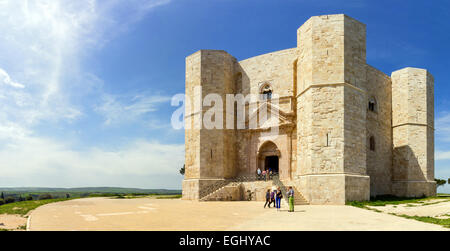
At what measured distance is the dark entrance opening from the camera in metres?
25.0

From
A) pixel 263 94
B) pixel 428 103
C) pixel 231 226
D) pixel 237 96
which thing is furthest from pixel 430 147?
pixel 231 226

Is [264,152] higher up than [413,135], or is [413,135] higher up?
[413,135]

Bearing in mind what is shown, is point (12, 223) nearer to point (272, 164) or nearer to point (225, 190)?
point (225, 190)

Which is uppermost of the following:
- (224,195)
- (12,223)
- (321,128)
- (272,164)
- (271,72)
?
(271,72)

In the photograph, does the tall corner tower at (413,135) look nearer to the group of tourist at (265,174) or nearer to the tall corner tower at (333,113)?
the tall corner tower at (333,113)

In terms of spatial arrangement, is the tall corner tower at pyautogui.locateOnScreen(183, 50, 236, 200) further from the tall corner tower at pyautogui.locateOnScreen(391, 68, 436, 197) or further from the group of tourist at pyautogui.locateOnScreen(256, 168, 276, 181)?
the tall corner tower at pyautogui.locateOnScreen(391, 68, 436, 197)

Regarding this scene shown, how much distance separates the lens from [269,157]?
25.2 m

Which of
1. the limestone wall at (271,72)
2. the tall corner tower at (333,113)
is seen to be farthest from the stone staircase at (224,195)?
the limestone wall at (271,72)

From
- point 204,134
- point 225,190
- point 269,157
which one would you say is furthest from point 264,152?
point 204,134

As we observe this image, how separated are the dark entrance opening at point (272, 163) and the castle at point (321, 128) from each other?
0.25 ft

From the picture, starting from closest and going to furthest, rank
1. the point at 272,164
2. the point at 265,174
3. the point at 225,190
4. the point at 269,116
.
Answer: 1. the point at 225,190
2. the point at 265,174
3. the point at 269,116
4. the point at 272,164

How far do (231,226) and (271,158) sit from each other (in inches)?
656

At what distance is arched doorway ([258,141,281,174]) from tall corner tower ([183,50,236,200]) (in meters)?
2.21

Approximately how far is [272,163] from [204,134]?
18.7 ft
